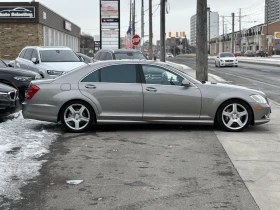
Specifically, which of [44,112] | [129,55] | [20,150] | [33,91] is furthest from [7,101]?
[129,55]

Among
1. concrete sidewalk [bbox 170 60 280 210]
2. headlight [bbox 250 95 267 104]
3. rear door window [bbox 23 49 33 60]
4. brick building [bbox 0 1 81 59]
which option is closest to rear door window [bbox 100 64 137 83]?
concrete sidewalk [bbox 170 60 280 210]

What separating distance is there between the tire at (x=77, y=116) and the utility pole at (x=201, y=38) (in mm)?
8828

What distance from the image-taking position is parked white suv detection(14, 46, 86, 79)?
602 inches

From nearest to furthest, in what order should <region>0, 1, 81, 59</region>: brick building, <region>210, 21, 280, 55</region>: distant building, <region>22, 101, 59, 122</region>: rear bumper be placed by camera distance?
1. <region>22, 101, 59, 122</region>: rear bumper
2. <region>0, 1, 81, 59</region>: brick building
3. <region>210, 21, 280, 55</region>: distant building

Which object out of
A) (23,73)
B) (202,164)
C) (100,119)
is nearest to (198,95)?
(100,119)

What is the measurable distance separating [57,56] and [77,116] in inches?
344

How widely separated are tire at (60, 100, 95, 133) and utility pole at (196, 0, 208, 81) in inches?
348

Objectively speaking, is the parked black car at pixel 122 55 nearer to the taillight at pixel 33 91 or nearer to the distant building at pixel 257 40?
the taillight at pixel 33 91

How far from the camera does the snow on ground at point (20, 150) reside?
539 centimetres

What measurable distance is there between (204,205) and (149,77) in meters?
4.33

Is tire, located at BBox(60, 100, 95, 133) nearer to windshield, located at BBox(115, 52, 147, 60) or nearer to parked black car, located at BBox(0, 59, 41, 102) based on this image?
parked black car, located at BBox(0, 59, 41, 102)

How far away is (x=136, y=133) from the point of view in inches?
337

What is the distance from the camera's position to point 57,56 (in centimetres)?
1684

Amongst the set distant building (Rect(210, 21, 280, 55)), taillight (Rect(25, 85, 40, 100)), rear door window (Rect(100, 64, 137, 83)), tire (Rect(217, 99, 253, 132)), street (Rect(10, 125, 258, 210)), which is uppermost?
distant building (Rect(210, 21, 280, 55))
